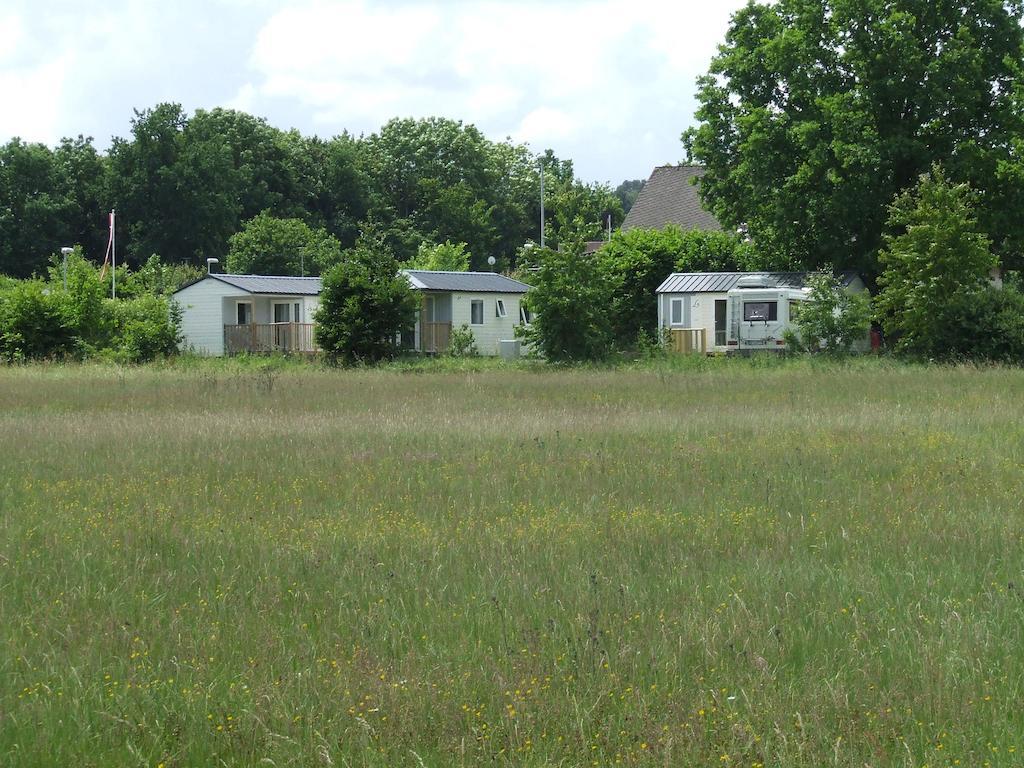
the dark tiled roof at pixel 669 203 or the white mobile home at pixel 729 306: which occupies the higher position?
the dark tiled roof at pixel 669 203

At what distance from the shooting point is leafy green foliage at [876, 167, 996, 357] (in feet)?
129

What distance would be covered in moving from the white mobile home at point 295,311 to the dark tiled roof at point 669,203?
15.3m

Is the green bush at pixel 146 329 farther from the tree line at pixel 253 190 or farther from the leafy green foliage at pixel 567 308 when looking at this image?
the tree line at pixel 253 190

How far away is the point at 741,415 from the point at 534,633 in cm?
1460

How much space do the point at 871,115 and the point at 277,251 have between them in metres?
46.4

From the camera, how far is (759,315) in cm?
4694

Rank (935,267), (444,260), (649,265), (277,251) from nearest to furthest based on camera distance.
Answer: (935,267), (649,265), (444,260), (277,251)

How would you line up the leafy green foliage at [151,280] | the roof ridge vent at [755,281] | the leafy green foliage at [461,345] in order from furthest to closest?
the leafy green foliage at [151,280]
the leafy green foliage at [461,345]
the roof ridge vent at [755,281]

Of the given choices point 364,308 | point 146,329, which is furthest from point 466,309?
point 146,329

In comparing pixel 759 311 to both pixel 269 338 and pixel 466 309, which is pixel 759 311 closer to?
pixel 466 309

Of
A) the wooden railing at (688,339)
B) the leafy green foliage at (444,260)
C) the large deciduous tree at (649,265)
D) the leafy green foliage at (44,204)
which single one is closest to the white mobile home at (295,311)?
the large deciduous tree at (649,265)

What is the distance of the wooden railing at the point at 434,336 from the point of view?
53906 millimetres

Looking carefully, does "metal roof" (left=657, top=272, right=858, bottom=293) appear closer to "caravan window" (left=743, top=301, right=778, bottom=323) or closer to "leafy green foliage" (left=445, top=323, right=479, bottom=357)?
"caravan window" (left=743, top=301, right=778, bottom=323)

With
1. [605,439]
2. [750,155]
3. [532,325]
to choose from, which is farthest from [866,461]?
[750,155]
